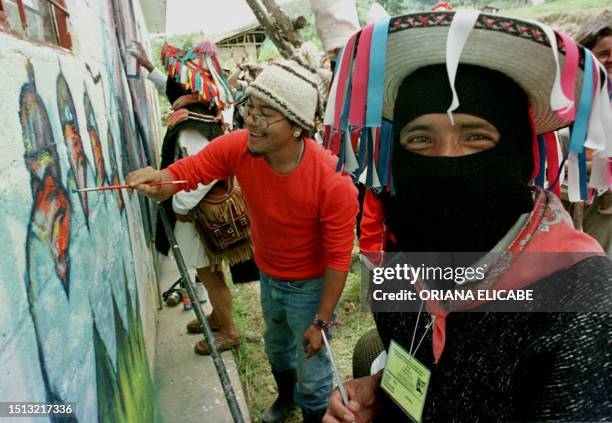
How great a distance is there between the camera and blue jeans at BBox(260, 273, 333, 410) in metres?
2.32

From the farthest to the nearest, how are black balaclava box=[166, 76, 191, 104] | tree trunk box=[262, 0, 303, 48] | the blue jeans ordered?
tree trunk box=[262, 0, 303, 48] < black balaclava box=[166, 76, 191, 104] < the blue jeans

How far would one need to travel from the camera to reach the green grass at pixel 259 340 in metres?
3.14

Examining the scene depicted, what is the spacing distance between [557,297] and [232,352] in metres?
2.80

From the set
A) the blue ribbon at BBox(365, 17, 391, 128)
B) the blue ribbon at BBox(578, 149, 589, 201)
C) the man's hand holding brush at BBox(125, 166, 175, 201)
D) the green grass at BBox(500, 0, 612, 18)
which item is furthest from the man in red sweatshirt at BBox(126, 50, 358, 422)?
the green grass at BBox(500, 0, 612, 18)

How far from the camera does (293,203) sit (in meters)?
2.08

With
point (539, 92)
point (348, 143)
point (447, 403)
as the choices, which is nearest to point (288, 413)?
point (447, 403)

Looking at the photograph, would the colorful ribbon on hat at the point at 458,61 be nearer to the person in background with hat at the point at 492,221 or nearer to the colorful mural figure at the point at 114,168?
the person in background with hat at the point at 492,221

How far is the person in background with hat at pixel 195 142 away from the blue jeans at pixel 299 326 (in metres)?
0.69

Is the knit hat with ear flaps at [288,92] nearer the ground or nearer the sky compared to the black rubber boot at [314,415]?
nearer the sky

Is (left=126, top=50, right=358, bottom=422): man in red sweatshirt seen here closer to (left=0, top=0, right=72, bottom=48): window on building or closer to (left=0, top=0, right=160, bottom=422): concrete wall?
(left=0, top=0, right=160, bottom=422): concrete wall

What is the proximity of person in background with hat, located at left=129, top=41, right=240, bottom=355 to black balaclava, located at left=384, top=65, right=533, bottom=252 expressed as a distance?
1.75 metres

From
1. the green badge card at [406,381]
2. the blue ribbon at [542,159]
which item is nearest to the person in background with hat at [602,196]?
the blue ribbon at [542,159]

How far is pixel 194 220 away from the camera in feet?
9.54

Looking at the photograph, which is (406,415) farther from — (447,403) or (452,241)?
(452,241)
